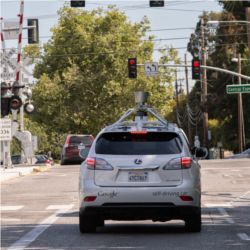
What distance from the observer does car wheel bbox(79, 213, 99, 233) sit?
607 inches

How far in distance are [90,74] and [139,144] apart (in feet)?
214

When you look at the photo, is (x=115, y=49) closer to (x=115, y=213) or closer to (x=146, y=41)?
(x=146, y=41)

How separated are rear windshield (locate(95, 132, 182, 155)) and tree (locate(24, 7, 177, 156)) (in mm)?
63317

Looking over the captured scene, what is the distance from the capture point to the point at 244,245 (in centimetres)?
1377

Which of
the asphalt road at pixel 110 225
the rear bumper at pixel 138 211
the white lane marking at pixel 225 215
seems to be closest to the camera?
the asphalt road at pixel 110 225

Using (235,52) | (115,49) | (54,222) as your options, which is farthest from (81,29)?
(54,222)

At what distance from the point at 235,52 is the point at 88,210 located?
7178cm

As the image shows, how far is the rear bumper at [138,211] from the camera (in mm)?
14898

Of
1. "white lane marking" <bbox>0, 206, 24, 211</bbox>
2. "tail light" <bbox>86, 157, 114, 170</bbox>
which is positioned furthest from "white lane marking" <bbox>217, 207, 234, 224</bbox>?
"white lane marking" <bbox>0, 206, 24, 211</bbox>

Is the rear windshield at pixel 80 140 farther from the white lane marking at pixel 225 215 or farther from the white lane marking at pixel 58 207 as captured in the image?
the white lane marking at pixel 225 215

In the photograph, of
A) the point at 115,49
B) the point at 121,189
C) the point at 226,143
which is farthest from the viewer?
the point at 226,143

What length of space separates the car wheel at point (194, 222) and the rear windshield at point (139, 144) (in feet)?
3.64

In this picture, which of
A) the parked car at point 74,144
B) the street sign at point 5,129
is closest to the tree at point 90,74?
the parked car at point 74,144

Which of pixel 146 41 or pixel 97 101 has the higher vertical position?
pixel 146 41
